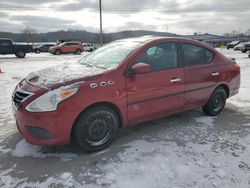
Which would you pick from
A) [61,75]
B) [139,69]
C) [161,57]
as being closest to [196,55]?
[161,57]

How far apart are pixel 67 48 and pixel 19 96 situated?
28.8 meters

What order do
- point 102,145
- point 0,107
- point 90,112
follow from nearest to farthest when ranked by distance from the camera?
point 90,112 < point 102,145 < point 0,107

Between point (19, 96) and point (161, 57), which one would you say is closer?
point (19, 96)

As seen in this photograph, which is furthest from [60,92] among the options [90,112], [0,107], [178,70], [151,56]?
[0,107]

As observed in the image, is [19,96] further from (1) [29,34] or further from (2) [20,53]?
(1) [29,34]

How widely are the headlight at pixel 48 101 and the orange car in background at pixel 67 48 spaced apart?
94.6 feet

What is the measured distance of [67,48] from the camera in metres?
31.1

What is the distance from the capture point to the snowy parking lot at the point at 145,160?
2.97 meters

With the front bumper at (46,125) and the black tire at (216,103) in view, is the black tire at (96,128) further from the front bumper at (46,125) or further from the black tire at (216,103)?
the black tire at (216,103)

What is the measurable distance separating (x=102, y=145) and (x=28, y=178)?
1.09 metres

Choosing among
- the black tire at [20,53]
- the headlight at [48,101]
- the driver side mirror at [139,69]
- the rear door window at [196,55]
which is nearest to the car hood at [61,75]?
the headlight at [48,101]

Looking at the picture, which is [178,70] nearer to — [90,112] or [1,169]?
[90,112]

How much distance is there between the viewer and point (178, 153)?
11.8 feet

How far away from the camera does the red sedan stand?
323 centimetres
